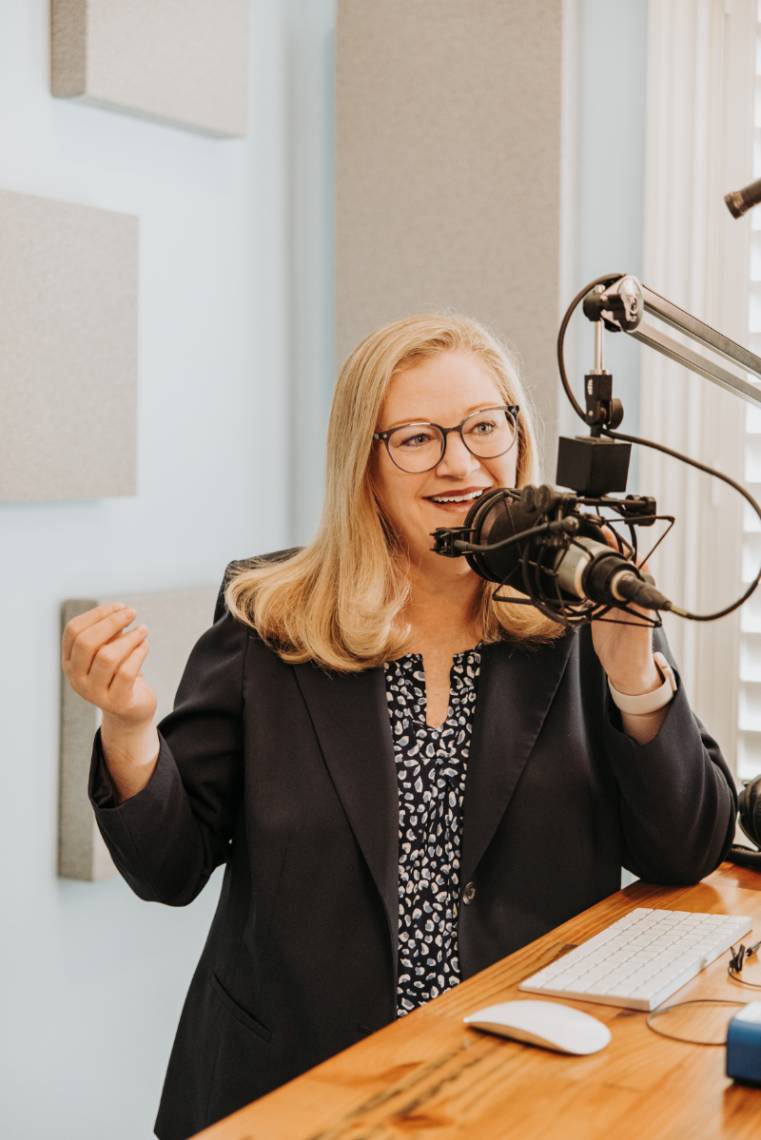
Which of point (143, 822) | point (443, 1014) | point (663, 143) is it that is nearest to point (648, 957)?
point (443, 1014)

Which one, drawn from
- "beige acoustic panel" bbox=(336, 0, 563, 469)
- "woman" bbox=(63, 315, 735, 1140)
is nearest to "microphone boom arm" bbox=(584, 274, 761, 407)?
"woman" bbox=(63, 315, 735, 1140)

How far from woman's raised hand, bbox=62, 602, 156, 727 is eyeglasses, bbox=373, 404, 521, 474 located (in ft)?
1.50

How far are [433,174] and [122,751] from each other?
5.17 feet

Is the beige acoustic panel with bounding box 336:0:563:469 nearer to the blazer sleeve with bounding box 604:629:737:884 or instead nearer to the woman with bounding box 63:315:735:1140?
the woman with bounding box 63:315:735:1140

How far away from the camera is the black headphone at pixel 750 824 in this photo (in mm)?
1834

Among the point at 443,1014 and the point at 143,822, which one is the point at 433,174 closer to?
the point at 143,822

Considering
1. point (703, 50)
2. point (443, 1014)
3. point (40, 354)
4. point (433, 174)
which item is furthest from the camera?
point (433, 174)

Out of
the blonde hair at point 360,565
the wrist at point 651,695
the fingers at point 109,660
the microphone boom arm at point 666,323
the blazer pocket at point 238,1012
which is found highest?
the microphone boom arm at point 666,323

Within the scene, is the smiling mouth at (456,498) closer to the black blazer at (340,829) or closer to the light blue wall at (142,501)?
the black blazer at (340,829)

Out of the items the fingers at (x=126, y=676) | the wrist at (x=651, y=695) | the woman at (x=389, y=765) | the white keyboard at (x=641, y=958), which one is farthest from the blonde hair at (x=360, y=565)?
the white keyboard at (x=641, y=958)

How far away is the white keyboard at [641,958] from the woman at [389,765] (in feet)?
0.51

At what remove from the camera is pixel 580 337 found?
2.67 meters

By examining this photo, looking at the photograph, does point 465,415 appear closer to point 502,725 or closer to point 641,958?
point 502,725

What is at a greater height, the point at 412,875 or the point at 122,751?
the point at 122,751
